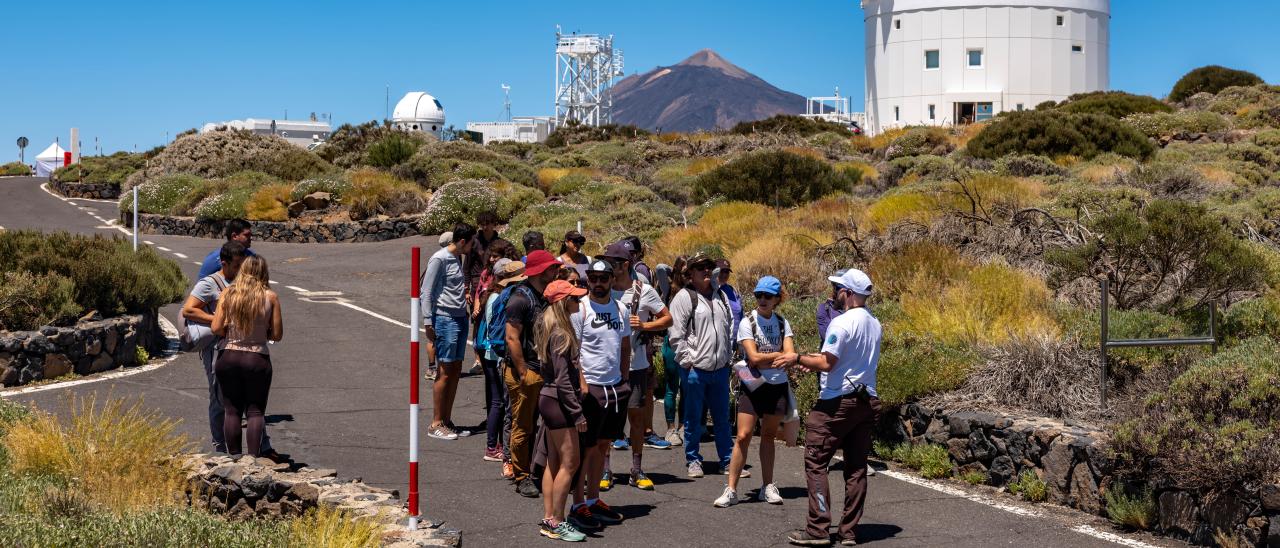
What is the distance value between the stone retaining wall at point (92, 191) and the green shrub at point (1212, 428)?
51.8 metres

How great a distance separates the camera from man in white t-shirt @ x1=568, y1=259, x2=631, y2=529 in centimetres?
781

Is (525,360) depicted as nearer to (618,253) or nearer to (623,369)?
(623,369)

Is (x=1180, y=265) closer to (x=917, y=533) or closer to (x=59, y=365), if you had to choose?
(x=917, y=533)

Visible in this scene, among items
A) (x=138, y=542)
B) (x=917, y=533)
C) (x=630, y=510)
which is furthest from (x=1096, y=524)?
(x=138, y=542)

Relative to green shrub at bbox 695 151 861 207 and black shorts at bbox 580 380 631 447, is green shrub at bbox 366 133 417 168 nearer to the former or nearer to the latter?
green shrub at bbox 695 151 861 207

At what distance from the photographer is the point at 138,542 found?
6461mm

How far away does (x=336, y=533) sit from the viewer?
660cm

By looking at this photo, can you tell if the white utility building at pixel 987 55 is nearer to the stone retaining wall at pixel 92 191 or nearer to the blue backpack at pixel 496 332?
the stone retaining wall at pixel 92 191

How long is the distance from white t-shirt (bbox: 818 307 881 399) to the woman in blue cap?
875 mm

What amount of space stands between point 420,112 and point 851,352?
350ft

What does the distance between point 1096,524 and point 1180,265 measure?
6.59 metres

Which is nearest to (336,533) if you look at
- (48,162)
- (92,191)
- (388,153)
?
(388,153)

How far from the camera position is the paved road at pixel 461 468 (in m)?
8.02

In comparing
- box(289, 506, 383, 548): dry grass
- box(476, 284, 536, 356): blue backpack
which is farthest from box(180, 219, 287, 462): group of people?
box(289, 506, 383, 548): dry grass
